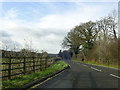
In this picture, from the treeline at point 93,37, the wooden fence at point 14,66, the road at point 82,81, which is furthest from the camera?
the treeline at point 93,37

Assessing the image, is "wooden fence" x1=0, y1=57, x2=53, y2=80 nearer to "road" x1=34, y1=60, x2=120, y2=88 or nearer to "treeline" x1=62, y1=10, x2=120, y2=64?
"road" x1=34, y1=60, x2=120, y2=88

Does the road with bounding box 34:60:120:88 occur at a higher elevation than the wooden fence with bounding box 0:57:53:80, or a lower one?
lower

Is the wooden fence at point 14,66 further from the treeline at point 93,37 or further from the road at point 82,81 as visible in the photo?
the treeline at point 93,37

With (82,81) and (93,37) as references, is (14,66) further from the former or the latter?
(93,37)

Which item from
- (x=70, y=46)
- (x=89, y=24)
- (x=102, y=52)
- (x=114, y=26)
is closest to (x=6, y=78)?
(x=102, y=52)

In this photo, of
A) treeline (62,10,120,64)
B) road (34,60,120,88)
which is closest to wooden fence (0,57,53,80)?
road (34,60,120,88)

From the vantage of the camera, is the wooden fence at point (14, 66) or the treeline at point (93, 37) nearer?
the wooden fence at point (14, 66)

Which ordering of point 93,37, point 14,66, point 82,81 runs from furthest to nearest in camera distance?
point 93,37, point 14,66, point 82,81

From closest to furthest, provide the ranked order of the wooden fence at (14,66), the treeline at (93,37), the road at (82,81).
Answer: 1. the road at (82,81)
2. the wooden fence at (14,66)
3. the treeline at (93,37)

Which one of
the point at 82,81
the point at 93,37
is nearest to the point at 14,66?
the point at 82,81

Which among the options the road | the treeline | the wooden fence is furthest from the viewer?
the treeline

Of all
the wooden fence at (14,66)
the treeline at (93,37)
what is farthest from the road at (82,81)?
the treeline at (93,37)

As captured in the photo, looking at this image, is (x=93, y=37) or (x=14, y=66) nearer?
(x=14, y=66)

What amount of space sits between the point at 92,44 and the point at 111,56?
2821cm
